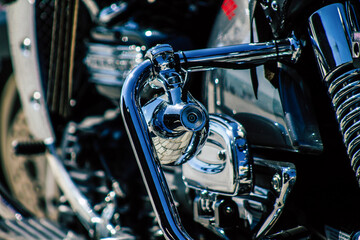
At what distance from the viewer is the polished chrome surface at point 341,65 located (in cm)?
69

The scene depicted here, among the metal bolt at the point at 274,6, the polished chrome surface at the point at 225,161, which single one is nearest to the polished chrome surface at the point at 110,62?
the polished chrome surface at the point at 225,161

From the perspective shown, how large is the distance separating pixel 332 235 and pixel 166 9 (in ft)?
2.23

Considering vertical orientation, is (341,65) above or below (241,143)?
above

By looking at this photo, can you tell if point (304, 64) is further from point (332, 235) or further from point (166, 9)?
point (166, 9)

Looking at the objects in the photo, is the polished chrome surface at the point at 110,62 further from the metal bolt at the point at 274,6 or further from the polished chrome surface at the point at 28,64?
the metal bolt at the point at 274,6

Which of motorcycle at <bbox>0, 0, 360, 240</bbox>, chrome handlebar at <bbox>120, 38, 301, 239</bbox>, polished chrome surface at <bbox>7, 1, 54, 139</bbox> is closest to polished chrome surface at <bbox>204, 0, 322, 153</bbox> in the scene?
motorcycle at <bbox>0, 0, 360, 240</bbox>

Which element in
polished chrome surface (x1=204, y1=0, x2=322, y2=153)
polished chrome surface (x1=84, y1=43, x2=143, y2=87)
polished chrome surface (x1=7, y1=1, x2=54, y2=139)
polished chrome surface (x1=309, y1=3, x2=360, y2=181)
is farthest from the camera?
polished chrome surface (x1=7, y1=1, x2=54, y2=139)

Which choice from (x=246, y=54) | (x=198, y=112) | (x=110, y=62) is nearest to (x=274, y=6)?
(x=246, y=54)

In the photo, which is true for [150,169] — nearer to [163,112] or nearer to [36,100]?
[163,112]

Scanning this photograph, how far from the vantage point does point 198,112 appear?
28.1 inches

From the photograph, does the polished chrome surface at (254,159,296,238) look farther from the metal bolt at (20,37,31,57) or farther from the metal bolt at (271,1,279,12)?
the metal bolt at (20,37,31,57)

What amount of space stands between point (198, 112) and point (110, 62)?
600 millimetres

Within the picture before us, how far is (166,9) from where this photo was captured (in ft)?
3.96

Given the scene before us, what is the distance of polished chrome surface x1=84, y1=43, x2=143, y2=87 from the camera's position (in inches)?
46.6
